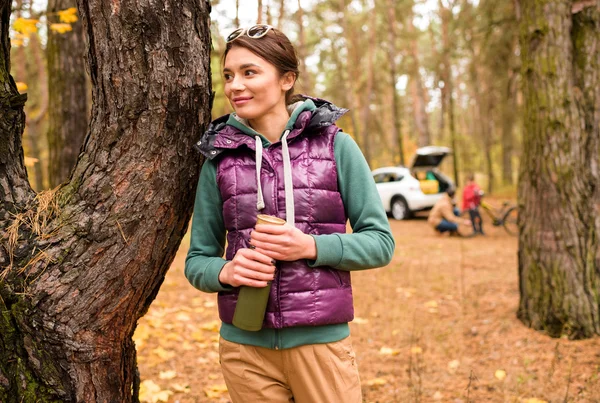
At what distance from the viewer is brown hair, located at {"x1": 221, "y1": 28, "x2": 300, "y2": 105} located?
193 cm

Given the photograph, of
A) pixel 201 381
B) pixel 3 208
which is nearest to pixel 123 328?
pixel 3 208

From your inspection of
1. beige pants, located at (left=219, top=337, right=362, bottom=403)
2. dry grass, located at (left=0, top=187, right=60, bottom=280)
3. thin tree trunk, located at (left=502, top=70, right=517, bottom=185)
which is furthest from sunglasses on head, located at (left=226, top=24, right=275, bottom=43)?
thin tree trunk, located at (left=502, top=70, right=517, bottom=185)

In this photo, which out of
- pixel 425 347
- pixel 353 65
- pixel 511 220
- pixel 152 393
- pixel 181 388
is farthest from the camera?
pixel 353 65

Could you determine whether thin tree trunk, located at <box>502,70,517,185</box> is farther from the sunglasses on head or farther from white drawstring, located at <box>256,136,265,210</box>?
white drawstring, located at <box>256,136,265,210</box>

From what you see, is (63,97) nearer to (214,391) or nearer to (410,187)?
(214,391)

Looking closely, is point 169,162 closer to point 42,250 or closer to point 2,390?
point 42,250

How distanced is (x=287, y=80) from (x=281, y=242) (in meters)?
Answer: 0.68

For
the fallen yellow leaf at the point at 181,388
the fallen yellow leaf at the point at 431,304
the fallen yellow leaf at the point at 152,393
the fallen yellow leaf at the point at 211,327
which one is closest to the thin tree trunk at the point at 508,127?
the fallen yellow leaf at the point at 431,304

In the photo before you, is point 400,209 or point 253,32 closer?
point 253,32

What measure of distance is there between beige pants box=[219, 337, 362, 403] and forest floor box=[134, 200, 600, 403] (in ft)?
4.80

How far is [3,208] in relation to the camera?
2.01m

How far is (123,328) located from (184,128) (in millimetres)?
830

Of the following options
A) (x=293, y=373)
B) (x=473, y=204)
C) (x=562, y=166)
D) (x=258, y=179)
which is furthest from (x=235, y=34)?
(x=473, y=204)

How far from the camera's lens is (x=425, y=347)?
4.73 metres
